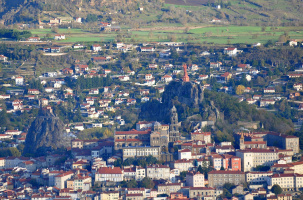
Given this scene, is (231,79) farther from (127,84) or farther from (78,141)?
(78,141)

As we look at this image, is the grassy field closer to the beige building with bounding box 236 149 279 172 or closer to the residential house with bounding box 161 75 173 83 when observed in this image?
the residential house with bounding box 161 75 173 83

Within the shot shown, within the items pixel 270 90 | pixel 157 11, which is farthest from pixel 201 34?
pixel 270 90

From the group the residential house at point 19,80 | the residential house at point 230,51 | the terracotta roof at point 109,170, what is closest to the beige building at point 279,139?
the terracotta roof at point 109,170

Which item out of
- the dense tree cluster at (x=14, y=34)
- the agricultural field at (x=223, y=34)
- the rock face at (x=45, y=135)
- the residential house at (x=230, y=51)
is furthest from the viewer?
the agricultural field at (x=223, y=34)

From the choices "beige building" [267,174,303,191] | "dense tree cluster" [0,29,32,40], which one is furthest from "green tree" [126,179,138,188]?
"dense tree cluster" [0,29,32,40]

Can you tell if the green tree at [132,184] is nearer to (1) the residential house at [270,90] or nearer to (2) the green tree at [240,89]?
(2) the green tree at [240,89]

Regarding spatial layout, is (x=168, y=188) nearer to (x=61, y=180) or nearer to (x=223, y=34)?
(x=61, y=180)

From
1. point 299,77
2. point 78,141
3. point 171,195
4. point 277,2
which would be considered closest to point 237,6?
point 277,2
